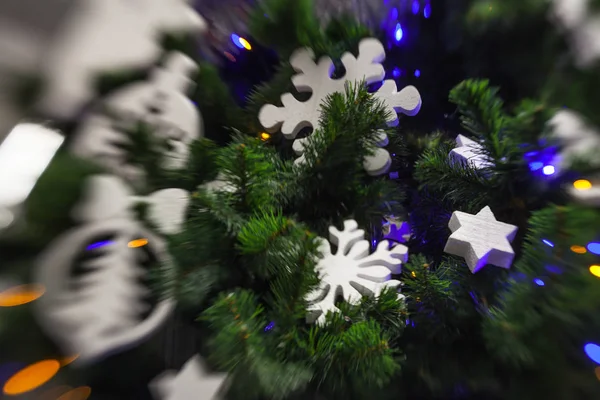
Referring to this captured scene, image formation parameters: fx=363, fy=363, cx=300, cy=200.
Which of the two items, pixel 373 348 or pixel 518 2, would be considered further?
pixel 518 2

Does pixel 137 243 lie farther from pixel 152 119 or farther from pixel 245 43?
pixel 245 43

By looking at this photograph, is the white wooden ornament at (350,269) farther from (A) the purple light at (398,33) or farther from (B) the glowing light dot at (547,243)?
(A) the purple light at (398,33)

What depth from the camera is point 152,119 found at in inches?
19.0

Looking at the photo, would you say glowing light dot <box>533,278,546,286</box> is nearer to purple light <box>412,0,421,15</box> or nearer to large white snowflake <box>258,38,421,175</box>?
large white snowflake <box>258,38,421,175</box>

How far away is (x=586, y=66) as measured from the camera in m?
0.49

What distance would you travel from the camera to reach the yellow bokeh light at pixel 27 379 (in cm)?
35

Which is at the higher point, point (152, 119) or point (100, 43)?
point (100, 43)

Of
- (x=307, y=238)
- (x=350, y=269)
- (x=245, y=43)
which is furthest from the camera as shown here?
(x=245, y=43)

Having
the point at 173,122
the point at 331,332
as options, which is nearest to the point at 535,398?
the point at 331,332

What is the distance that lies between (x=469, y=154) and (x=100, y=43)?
54 cm

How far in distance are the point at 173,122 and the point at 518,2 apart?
1.80 ft

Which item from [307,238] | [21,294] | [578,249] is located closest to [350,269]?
[307,238]

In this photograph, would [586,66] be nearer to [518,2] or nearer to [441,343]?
[518,2]

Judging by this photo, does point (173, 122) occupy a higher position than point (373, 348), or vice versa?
point (173, 122)
